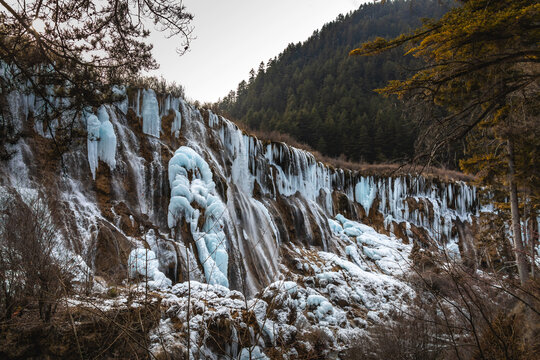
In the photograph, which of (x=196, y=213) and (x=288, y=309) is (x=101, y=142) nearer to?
(x=196, y=213)

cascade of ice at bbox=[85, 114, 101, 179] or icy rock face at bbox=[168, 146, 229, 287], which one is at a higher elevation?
cascade of ice at bbox=[85, 114, 101, 179]

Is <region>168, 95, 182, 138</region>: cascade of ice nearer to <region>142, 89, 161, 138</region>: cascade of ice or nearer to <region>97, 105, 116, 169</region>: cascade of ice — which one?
<region>142, 89, 161, 138</region>: cascade of ice

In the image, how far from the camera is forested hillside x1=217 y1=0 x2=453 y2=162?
39312 millimetres

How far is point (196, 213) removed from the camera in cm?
1038

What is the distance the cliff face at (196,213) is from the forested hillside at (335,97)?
615cm

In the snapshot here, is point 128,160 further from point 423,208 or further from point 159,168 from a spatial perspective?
point 423,208

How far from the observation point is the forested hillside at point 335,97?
39.3m

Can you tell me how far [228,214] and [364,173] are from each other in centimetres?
1729

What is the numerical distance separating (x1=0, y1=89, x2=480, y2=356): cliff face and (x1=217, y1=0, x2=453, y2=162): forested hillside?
6148 millimetres

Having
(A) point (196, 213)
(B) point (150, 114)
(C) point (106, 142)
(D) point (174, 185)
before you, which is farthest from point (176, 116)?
(A) point (196, 213)

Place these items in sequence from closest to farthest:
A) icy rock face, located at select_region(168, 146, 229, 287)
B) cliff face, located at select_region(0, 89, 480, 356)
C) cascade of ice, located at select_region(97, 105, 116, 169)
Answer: cliff face, located at select_region(0, 89, 480, 356), icy rock face, located at select_region(168, 146, 229, 287), cascade of ice, located at select_region(97, 105, 116, 169)

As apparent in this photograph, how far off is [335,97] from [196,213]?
1915 inches

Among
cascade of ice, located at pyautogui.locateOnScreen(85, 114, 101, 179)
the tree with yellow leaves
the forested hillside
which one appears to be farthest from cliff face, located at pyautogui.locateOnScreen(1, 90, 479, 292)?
the forested hillside

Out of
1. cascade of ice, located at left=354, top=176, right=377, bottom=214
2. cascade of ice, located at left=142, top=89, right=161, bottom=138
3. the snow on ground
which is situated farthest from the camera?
cascade of ice, located at left=354, top=176, right=377, bottom=214
